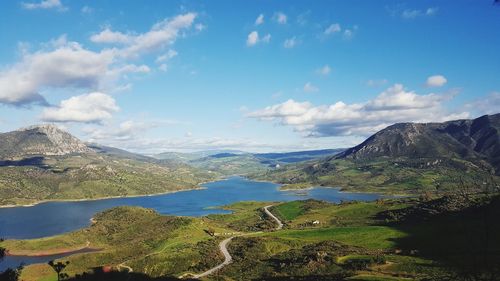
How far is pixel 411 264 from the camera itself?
142m

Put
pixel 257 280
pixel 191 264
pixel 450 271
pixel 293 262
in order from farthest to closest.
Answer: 1. pixel 191 264
2. pixel 293 262
3. pixel 257 280
4. pixel 450 271

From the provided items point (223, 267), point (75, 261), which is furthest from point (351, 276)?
point (75, 261)

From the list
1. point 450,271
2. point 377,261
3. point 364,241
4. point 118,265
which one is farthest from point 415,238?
point 118,265

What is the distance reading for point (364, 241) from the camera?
199250mm

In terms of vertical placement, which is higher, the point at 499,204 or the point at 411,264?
the point at 499,204

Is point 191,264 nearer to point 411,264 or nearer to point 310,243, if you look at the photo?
point 310,243

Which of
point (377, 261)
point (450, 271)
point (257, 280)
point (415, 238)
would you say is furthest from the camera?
point (415, 238)

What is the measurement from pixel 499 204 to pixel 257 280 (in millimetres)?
112279

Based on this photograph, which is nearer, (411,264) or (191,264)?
(411,264)

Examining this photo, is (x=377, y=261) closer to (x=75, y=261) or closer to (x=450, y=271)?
(x=450, y=271)

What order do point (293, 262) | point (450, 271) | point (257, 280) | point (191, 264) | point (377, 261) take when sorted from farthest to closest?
1. point (191, 264)
2. point (293, 262)
3. point (377, 261)
4. point (257, 280)
5. point (450, 271)

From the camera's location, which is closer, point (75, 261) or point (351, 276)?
point (351, 276)

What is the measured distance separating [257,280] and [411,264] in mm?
46748

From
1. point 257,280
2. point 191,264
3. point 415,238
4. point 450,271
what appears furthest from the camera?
point 415,238
